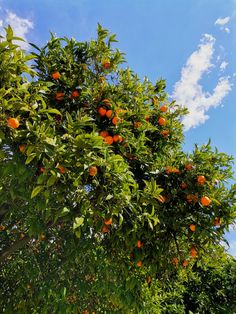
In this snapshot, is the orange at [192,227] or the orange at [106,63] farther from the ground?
the orange at [106,63]

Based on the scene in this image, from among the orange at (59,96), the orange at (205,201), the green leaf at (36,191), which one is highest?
the orange at (59,96)

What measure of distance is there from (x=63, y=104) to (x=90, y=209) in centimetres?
164

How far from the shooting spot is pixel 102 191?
3.12 m

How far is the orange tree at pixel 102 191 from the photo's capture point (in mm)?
3020

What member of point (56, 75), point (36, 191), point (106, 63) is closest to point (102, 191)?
point (36, 191)

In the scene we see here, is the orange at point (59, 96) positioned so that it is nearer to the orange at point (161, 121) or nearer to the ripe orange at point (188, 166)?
the orange at point (161, 121)

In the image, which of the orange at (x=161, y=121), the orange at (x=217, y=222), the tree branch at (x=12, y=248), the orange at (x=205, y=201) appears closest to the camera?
the orange at (x=205, y=201)

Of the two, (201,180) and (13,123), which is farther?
(201,180)

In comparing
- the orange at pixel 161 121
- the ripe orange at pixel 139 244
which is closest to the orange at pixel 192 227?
the ripe orange at pixel 139 244

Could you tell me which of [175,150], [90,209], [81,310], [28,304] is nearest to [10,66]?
[90,209]

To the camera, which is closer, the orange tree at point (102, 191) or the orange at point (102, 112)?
the orange tree at point (102, 191)

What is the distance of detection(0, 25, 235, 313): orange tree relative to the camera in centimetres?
302

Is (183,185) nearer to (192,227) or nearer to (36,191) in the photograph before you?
(192,227)

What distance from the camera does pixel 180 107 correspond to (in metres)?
5.05
